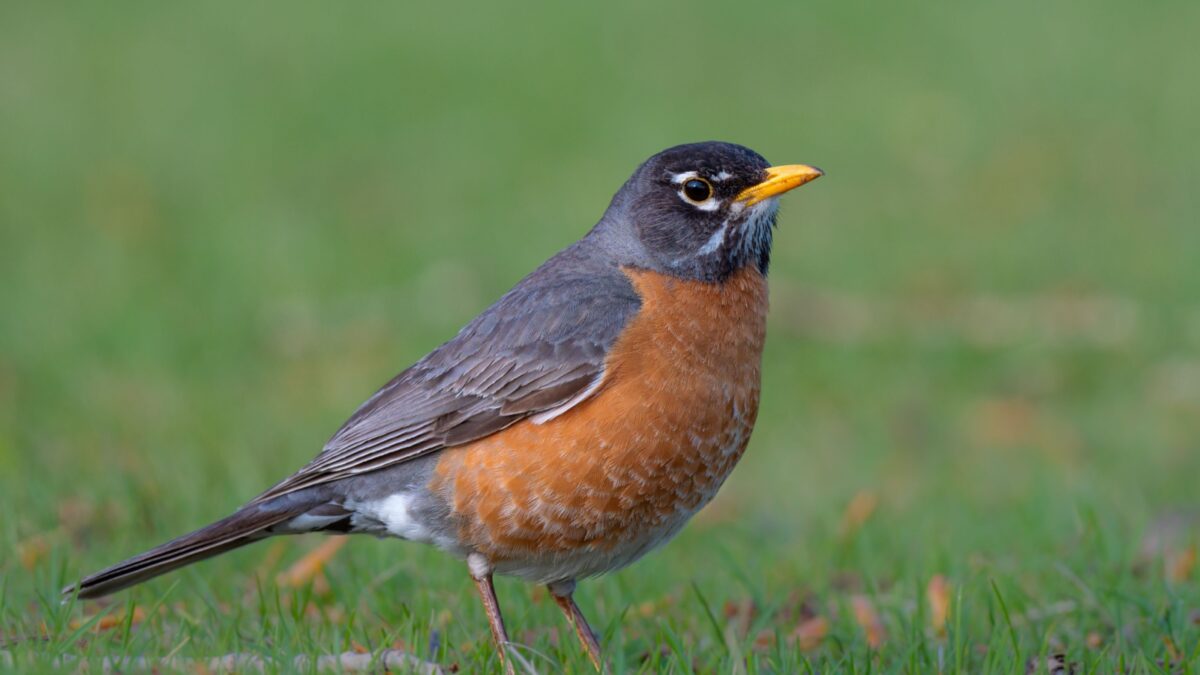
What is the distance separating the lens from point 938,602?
6027 millimetres

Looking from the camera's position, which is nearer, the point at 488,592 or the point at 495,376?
the point at 488,592

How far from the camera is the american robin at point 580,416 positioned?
5543mm

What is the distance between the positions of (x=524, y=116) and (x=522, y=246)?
3188 mm

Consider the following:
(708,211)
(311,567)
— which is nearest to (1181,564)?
(708,211)

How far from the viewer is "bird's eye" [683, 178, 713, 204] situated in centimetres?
616

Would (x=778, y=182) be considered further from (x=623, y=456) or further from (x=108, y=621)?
(x=108, y=621)

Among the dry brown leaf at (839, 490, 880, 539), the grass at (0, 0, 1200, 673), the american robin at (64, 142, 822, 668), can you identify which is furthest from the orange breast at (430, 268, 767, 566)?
the dry brown leaf at (839, 490, 880, 539)

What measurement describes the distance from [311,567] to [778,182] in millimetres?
2425

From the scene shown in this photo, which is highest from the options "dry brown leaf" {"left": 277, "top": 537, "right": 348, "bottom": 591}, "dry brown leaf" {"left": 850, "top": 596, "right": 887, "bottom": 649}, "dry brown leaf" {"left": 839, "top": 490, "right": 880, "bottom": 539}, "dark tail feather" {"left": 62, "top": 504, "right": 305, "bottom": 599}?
"dark tail feather" {"left": 62, "top": 504, "right": 305, "bottom": 599}

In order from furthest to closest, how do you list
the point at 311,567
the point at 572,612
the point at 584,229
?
1. the point at 584,229
2. the point at 311,567
3. the point at 572,612

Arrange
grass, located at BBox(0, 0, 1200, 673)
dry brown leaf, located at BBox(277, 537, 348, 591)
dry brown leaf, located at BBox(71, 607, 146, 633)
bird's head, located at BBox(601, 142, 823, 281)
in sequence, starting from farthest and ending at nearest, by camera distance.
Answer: dry brown leaf, located at BBox(277, 537, 348, 591) < bird's head, located at BBox(601, 142, 823, 281) < grass, located at BBox(0, 0, 1200, 673) < dry brown leaf, located at BBox(71, 607, 146, 633)

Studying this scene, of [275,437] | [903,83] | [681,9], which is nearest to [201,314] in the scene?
[275,437]

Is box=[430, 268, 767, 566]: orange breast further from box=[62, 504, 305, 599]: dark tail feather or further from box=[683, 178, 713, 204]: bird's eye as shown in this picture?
box=[62, 504, 305, 599]: dark tail feather

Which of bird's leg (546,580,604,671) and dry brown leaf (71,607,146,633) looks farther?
bird's leg (546,580,604,671)
